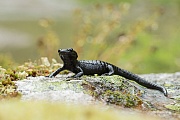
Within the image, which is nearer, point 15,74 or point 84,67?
point 15,74

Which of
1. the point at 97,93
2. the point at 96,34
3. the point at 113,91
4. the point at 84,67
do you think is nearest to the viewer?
the point at 97,93

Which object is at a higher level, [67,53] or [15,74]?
[67,53]

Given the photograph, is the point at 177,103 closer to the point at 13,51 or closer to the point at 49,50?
the point at 49,50

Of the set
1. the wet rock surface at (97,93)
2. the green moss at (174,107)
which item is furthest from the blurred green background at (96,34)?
the green moss at (174,107)

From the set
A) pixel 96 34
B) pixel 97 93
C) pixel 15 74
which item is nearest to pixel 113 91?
pixel 97 93

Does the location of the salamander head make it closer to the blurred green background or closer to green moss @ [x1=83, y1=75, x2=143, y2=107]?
green moss @ [x1=83, y1=75, x2=143, y2=107]

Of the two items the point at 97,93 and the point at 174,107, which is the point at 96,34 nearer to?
the point at 174,107

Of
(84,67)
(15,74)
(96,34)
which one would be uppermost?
(96,34)
